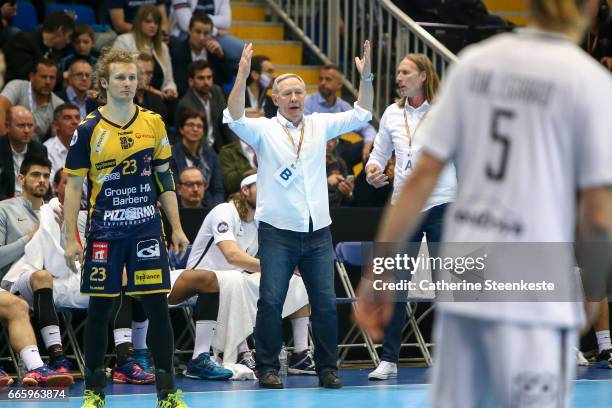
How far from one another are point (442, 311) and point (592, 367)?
251 inches

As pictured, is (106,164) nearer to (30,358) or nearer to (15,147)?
(30,358)

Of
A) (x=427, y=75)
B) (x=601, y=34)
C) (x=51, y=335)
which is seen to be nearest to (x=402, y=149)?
(x=427, y=75)

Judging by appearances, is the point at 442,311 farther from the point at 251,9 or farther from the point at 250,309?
the point at 251,9

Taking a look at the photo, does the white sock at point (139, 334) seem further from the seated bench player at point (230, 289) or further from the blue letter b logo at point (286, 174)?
the blue letter b logo at point (286, 174)

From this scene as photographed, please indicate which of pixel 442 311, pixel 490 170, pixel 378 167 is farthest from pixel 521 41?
pixel 378 167

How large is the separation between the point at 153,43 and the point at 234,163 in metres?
1.95

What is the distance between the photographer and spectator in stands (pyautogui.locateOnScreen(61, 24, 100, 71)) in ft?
35.1

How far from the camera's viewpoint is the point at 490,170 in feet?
9.66

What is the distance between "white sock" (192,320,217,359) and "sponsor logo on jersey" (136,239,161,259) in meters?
2.20

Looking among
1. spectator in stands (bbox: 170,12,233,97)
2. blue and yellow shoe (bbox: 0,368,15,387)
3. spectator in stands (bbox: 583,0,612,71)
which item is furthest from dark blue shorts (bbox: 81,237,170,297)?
spectator in stands (bbox: 583,0,612,71)

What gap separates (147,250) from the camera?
6102mm

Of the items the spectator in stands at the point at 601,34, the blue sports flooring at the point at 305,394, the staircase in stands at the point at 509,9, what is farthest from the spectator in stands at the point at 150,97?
A: the staircase in stands at the point at 509,9

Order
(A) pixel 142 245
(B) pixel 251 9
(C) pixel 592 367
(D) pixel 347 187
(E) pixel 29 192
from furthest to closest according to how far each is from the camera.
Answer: (B) pixel 251 9, (D) pixel 347 187, (C) pixel 592 367, (E) pixel 29 192, (A) pixel 142 245

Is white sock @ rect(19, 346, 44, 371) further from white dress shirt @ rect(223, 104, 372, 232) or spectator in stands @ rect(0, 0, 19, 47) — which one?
spectator in stands @ rect(0, 0, 19, 47)
